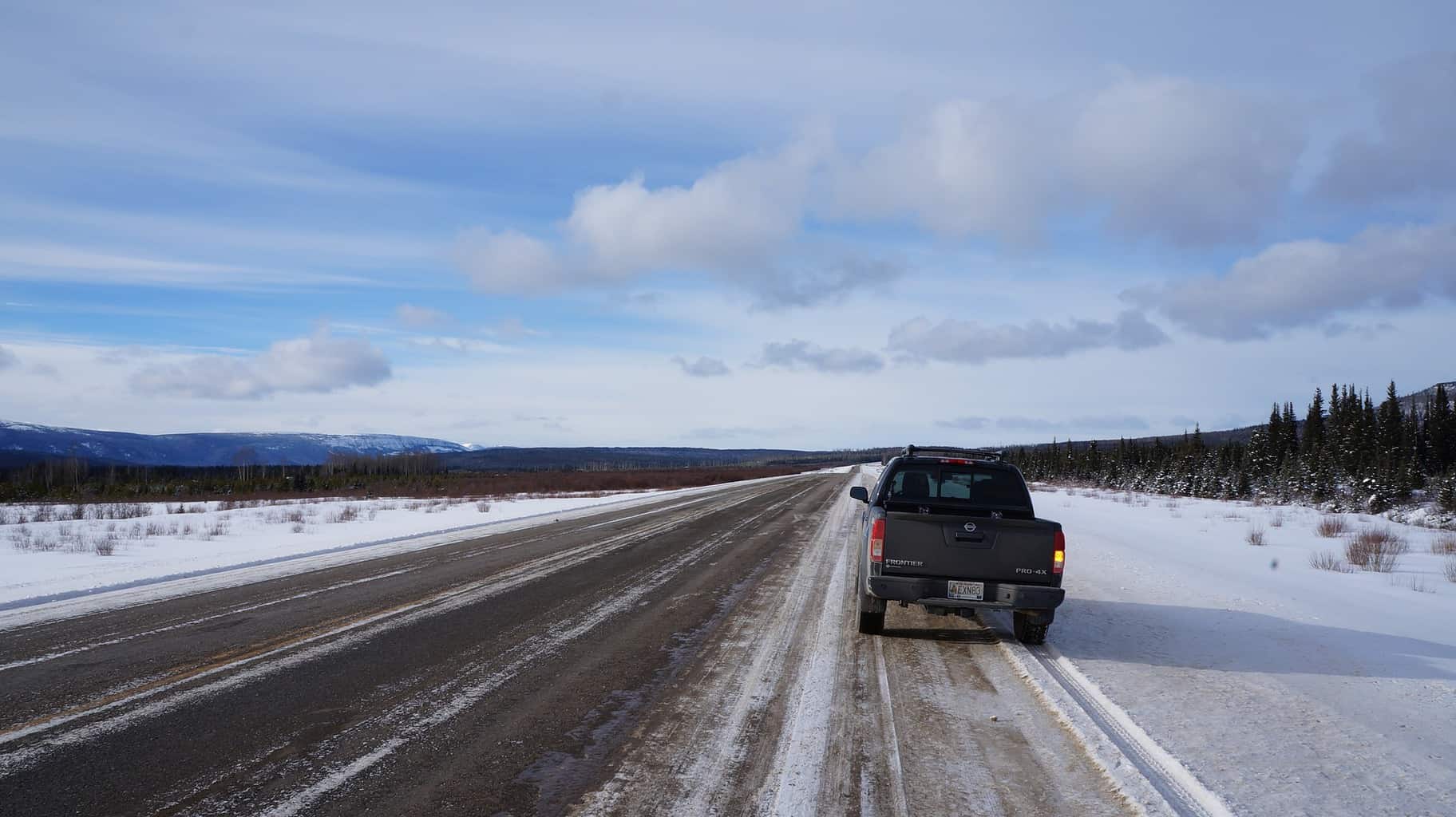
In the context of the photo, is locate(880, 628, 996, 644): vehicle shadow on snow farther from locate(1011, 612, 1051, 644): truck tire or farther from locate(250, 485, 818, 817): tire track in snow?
locate(250, 485, 818, 817): tire track in snow

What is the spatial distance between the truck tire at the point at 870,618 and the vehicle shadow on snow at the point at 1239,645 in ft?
5.73

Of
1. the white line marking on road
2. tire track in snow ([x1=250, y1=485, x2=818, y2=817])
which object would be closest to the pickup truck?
the white line marking on road

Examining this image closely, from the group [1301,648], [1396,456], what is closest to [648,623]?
[1301,648]

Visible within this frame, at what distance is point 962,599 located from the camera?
25.2 ft

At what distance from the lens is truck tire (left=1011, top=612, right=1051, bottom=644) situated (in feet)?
26.1

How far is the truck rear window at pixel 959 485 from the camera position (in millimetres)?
9102

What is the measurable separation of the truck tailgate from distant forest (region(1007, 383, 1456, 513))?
31.4 metres

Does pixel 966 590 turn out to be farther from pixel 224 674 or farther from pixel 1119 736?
pixel 224 674

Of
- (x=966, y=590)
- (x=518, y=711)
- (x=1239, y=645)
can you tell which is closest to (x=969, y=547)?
(x=966, y=590)

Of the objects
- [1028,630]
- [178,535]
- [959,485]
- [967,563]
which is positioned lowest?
[178,535]

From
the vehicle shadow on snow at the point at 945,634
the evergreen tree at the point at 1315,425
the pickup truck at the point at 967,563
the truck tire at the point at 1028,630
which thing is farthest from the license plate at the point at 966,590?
the evergreen tree at the point at 1315,425

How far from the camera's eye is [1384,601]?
11.2 metres

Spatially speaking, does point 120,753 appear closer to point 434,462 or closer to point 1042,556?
point 1042,556

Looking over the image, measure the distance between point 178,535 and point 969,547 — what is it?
21118 millimetres
